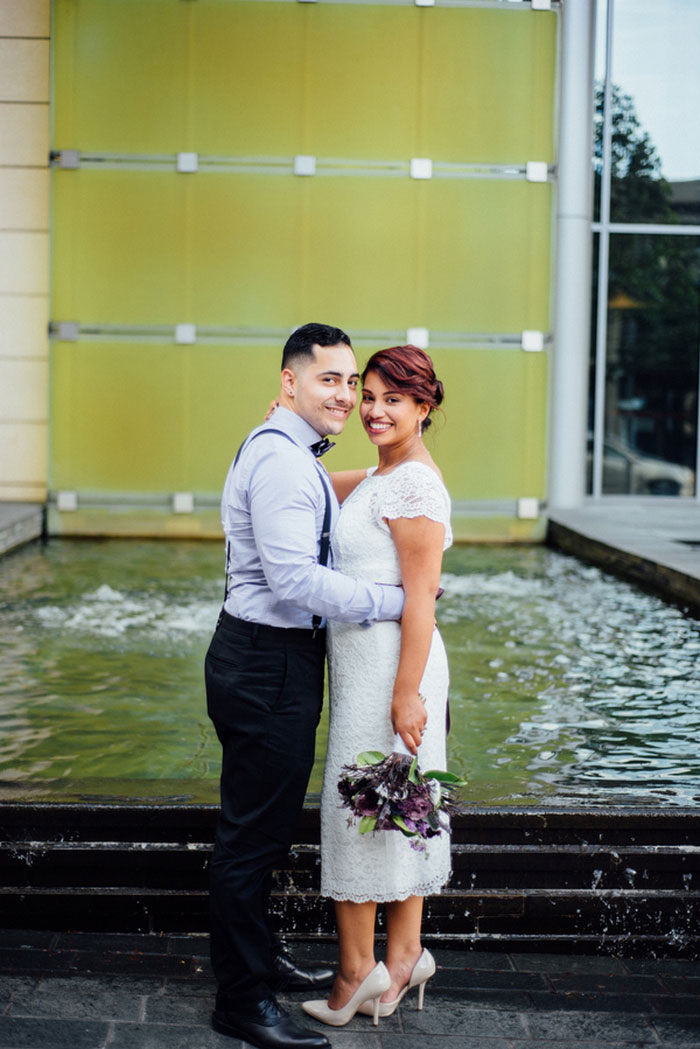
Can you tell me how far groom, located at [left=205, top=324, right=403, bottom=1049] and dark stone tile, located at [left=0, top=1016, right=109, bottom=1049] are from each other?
0.96ft

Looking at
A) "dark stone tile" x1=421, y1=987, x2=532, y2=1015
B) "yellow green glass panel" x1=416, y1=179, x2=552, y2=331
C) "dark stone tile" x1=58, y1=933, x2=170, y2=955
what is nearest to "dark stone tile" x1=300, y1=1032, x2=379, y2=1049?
"dark stone tile" x1=421, y1=987, x2=532, y2=1015

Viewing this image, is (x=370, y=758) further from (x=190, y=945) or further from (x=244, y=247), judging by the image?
(x=244, y=247)

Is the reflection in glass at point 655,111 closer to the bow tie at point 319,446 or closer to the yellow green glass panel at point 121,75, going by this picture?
the yellow green glass panel at point 121,75

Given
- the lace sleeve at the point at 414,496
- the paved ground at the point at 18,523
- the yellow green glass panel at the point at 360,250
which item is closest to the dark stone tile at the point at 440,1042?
the lace sleeve at the point at 414,496

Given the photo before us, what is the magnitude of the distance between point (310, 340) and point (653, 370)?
485 inches

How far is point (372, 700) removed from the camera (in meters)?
3.03

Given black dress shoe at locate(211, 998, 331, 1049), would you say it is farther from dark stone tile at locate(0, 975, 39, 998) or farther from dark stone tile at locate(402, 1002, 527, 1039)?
dark stone tile at locate(0, 975, 39, 998)

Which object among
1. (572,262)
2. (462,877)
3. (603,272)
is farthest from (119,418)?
(462,877)

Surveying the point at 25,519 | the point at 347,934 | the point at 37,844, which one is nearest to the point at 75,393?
the point at 25,519

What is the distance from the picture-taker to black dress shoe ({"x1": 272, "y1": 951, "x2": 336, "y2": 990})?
319cm

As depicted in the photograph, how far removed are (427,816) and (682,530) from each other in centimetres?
896

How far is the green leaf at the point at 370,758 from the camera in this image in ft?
9.73

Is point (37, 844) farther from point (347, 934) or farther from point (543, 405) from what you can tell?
point (543, 405)

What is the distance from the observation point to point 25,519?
1141 cm
